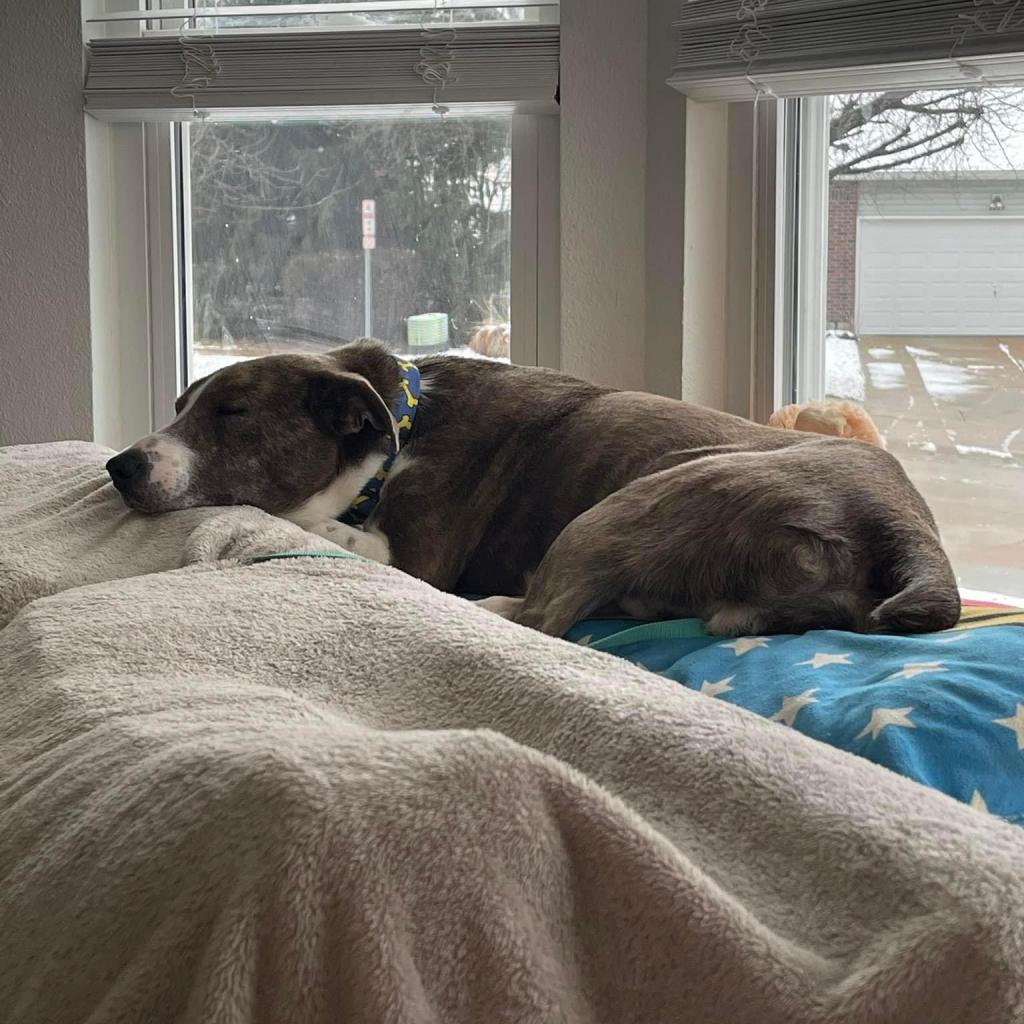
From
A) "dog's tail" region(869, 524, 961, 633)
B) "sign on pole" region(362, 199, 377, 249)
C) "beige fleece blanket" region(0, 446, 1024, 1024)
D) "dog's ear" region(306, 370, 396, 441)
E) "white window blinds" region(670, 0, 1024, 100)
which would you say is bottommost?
"dog's tail" region(869, 524, 961, 633)

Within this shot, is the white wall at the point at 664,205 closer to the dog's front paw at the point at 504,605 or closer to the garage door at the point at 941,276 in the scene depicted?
the garage door at the point at 941,276

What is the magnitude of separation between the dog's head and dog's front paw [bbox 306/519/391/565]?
0.20 feet

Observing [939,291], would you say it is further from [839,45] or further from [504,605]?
[504,605]

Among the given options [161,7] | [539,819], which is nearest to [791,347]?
[161,7]

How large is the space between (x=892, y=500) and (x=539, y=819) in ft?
3.53

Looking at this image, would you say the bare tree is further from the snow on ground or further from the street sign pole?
the street sign pole

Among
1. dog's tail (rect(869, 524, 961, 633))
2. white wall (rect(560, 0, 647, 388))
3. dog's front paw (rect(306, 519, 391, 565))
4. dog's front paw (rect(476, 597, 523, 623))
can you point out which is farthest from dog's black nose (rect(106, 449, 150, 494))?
white wall (rect(560, 0, 647, 388))

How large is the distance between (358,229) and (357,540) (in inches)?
58.2

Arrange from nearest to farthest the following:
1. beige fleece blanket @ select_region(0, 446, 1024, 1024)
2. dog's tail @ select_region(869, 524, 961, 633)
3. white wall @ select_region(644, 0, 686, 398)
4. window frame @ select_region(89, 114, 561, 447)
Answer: beige fleece blanket @ select_region(0, 446, 1024, 1024) < dog's tail @ select_region(869, 524, 961, 633) < white wall @ select_region(644, 0, 686, 398) < window frame @ select_region(89, 114, 561, 447)

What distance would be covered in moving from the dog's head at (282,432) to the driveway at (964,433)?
45.5 inches

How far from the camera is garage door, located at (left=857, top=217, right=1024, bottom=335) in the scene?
2.42 metres

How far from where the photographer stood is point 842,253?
267 cm

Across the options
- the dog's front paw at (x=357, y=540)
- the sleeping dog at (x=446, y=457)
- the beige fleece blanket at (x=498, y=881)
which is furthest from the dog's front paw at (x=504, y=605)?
the beige fleece blanket at (x=498, y=881)

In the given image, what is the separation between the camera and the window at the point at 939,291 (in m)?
2.41
